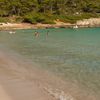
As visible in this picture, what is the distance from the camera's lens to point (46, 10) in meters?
106

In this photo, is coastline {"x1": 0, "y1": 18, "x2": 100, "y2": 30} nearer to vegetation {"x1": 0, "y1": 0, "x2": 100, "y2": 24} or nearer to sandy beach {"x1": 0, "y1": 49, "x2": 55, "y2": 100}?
vegetation {"x1": 0, "y1": 0, "x2": 100, "y2": 24}

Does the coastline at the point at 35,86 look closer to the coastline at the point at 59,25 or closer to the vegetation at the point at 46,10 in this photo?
the coastline at the point at 59,25

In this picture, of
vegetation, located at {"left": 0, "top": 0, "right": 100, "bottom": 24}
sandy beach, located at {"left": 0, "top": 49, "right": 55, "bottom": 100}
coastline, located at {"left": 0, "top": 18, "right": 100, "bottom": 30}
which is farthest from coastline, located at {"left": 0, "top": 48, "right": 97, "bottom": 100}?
vegetation, located at {"left": 0, "top": 0, "right": 100, "bottom": 24}

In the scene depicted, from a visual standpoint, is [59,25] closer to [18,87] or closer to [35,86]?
[35,86]

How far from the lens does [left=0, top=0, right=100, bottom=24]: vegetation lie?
305 ft

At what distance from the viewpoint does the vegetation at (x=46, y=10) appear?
92938 millimetres

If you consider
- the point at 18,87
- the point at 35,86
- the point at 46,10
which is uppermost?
the point at 18,87

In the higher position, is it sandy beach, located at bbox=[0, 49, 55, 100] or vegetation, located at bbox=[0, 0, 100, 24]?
sandy beach, located at bbox=[0, 49, 55, 100]

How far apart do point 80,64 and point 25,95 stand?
949 cm

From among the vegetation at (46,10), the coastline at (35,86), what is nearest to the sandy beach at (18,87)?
the coastline at (35,86)

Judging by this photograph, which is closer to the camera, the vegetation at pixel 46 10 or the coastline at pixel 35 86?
→ the coastline at pixel 35 86

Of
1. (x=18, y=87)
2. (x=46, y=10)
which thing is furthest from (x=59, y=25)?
(x=18, y=87)

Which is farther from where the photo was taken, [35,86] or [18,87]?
[35,86]

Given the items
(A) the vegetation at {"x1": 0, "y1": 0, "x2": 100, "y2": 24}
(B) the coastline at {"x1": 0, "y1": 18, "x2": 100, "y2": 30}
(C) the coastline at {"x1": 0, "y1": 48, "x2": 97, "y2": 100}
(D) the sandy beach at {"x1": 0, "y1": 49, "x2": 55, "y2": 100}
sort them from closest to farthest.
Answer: (D) the sandy beach at {"x1": 0, "y1": 49, "x2": 55, "y2": 100} → (C) the coastline at {"x1": 0, "y1": 48, "x2": 97, "y2": 100} → (B) the coastline at {"x1": 0, "y1": 18, "x2": 100, "y2": 30} → (A) the vegetation at {"x1": 0, "y1": 0, "x2": 100, "y2": 24}
